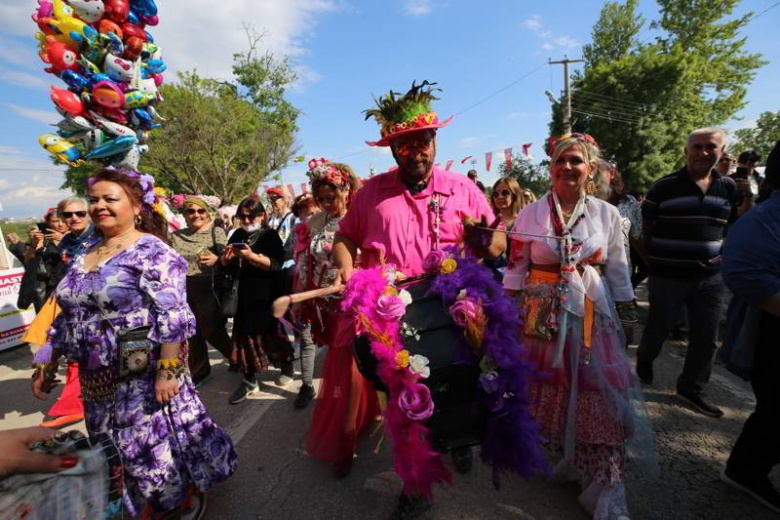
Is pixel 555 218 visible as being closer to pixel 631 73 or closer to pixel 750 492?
pixel 750 492

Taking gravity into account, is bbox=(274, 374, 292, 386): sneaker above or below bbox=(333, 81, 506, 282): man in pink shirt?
below

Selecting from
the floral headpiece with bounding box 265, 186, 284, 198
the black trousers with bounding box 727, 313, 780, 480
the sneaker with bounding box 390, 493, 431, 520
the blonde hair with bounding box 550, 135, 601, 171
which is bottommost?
the sneaker with bounding box 390, 493, 431, 520

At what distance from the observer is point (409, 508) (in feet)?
6.97

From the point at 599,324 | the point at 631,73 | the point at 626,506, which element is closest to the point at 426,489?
the point at 626,506

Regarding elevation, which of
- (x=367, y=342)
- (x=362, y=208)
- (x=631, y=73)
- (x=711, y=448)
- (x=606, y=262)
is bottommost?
(x=711, y=448)

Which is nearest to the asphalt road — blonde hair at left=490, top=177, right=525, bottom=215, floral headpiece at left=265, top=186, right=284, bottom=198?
blonde hair at left=490, top=177, right=525, bottom=215

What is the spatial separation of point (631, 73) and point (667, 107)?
324 cm

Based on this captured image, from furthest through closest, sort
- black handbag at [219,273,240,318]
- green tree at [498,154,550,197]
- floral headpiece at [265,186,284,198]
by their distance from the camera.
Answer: green tree at [498,154,550,197] → floral headpiece at [265,186,284,198] → black handbag at [219,273,240,318]

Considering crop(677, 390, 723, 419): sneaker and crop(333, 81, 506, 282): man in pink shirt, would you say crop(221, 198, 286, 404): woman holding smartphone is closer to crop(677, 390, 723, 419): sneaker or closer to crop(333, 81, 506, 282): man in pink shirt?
crop(333, 81, 506, 282): man in pink shirt

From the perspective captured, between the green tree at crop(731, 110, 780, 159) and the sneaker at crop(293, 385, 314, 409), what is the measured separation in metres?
41.2

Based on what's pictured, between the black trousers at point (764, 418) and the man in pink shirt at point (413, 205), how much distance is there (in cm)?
150

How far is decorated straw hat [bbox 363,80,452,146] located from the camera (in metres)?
2.08

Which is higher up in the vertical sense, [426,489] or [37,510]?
[37,510]

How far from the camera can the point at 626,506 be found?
6.64ft
